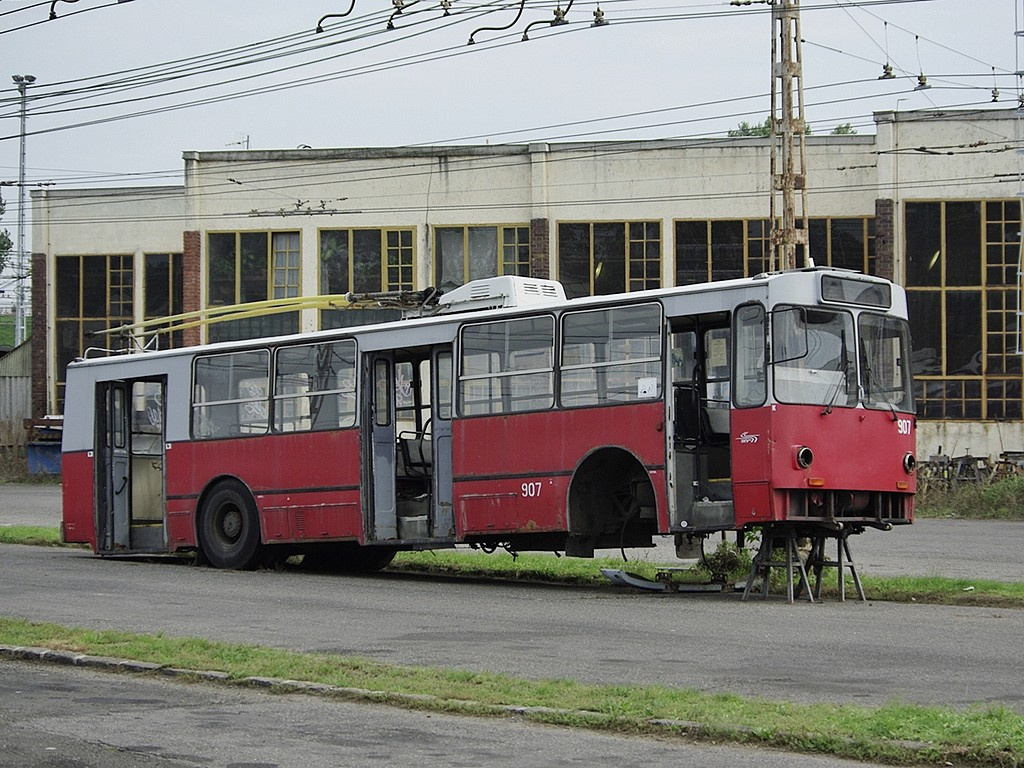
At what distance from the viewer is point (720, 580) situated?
17609 millimetres

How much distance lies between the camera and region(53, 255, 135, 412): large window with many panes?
53562 mm

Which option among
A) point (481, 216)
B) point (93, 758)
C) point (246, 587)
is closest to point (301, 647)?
point (93, 758)

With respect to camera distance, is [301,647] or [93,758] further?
[301,647]

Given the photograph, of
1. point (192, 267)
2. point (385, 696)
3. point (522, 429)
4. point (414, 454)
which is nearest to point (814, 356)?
point (522, 429)

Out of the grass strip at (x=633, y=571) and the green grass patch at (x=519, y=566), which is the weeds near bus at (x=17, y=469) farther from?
the green grass patch at (x=519, y=566)

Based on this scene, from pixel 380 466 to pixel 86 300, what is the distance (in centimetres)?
3645

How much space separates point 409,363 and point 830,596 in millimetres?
6134

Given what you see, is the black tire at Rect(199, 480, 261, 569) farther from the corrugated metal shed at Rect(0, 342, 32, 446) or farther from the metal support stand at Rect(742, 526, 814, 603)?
the corrugated metal shed at Rect(0, 342, 32, 446)

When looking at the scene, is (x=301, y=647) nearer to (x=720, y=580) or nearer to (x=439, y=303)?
(x=720, y=580)

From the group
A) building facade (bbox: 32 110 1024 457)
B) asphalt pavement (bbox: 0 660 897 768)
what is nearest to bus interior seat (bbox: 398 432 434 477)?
asphalt pavement (bbox: 0 660 897 768)

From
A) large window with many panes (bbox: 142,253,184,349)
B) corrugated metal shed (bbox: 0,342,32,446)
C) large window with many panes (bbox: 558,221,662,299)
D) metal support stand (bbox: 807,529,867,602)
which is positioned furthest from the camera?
corrugated metal shed (bbox: 0,342,32,446)

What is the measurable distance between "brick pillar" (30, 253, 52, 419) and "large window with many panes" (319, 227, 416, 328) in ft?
37.0

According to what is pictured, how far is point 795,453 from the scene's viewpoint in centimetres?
1592

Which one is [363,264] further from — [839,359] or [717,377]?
[839,359]
